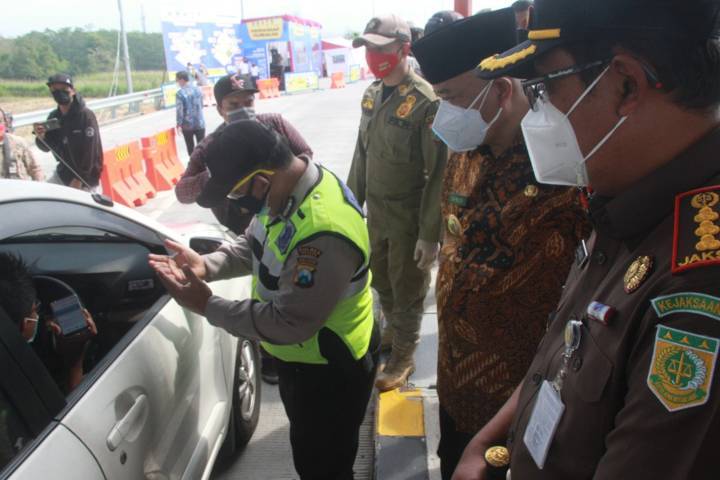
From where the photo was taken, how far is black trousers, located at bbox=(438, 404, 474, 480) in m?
1.94

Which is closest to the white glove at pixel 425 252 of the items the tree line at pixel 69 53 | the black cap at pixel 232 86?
the black cap at pixel 232 86

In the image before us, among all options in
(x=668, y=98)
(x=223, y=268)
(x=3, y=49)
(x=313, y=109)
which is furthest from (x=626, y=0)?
(x=3, y=49)

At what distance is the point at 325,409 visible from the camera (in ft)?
6.57

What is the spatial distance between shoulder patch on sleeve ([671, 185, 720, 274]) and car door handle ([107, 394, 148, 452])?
1457mm

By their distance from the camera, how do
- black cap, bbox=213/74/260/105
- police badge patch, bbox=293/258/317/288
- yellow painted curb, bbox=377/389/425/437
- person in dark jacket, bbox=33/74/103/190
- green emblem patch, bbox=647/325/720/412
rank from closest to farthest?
green emblem patch, bbox=647/325/720/412, police badge patch, bbox=293/258/317/288, yellow painted curb, bbox=377/389/425/437, black cap, bbox=213/74/260/105, person in dark jacket, bbox=33/74/103/190

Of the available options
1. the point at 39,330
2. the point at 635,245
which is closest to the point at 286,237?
the point at 39,330

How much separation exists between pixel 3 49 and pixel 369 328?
170 feet

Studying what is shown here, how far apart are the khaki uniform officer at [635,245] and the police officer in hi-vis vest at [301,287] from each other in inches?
31.8

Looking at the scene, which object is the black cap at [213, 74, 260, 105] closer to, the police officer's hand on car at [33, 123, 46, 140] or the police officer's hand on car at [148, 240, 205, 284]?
the police officer's hand on car at [148, 240, 205, 284]

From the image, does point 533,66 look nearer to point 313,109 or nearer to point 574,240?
point 574,240

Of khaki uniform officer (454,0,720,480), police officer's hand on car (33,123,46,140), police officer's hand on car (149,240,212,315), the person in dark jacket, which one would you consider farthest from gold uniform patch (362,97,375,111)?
the person in dark jacket

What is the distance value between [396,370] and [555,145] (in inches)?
92.1

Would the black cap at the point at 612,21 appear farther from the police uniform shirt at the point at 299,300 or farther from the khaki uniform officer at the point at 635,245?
the police uniform shirt at the point at 299,300

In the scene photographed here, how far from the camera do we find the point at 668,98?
873 mm
